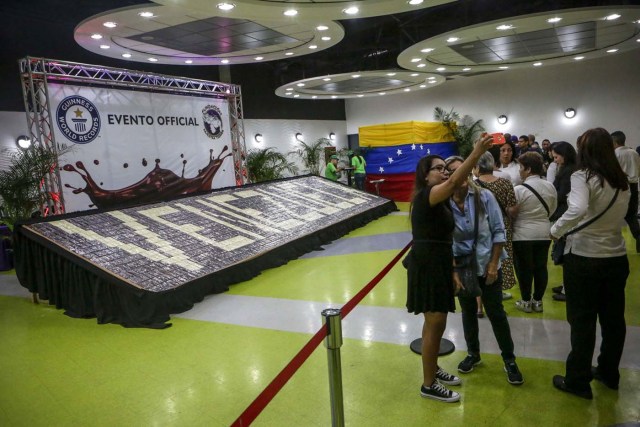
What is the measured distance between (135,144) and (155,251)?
3.95 meters

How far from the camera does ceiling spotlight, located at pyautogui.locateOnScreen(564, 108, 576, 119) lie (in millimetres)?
12320

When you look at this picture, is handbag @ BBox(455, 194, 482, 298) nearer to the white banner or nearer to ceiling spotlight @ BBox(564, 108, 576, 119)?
the white banner

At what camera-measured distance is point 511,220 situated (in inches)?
139

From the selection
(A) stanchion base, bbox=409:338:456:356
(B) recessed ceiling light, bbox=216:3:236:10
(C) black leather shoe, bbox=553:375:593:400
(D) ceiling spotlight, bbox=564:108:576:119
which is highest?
(B) recessed ceiling light, bbox=216:3:236:10

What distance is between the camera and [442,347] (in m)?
3.19

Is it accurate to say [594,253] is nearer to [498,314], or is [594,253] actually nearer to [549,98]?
[498,314]

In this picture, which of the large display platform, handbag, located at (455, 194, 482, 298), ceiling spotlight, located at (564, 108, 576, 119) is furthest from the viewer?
ceiling spotlight, located at (564, 108, 576, 119)

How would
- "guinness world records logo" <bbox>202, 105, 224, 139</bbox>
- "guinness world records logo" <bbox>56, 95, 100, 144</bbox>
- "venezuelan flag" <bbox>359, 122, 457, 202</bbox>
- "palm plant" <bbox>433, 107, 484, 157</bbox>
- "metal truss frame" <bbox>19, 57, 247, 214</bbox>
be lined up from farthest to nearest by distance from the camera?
1. "palm plant" <bbox>433, 107, 484, 157</bbox>
2. "venezuelan flag" <bbox>359, 122, 457, 202</bbox>
3. "guinness world records logo" <bbox>202, 105, 224, 139</bbox>
4. "guinness world records logo" <bbox>56, 95, 100, 144</bbox>
5. "metal truss frame" <bbox>19, 57, 247, 214</bbox>

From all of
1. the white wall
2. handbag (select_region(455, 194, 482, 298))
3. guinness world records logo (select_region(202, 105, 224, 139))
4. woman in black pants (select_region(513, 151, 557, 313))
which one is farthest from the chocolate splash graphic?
the white wall

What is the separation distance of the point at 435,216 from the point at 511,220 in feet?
5.35

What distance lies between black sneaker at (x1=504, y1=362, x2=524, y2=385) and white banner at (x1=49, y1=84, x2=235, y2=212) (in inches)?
279

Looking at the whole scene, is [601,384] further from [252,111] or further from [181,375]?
[252,111]

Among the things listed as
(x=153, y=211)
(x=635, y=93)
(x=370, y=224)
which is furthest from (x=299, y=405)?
(x=635, y=93)

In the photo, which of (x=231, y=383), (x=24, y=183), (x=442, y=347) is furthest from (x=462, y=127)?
(x=231, y=383)
